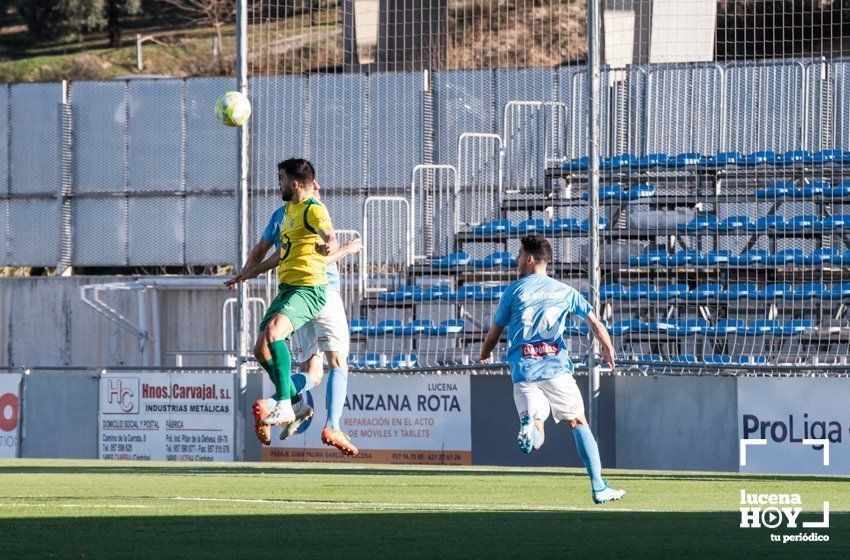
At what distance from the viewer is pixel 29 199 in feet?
90.8

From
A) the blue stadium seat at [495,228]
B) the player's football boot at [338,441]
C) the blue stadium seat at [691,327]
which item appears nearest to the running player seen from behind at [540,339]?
the player's football boot at [338,441]

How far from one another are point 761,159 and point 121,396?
28.5 ft

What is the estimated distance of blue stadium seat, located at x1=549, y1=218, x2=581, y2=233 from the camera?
17.5 meters

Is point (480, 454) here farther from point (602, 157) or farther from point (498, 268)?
point (602, 157)

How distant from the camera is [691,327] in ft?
54.7

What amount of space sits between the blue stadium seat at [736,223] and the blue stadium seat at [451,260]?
3164 mm

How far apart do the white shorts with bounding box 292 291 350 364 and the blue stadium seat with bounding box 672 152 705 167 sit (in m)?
8.93

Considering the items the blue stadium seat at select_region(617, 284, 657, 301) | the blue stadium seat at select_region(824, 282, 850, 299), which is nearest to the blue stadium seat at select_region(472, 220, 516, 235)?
the blue stadium seat at select_region(617, 284, 657, 301)

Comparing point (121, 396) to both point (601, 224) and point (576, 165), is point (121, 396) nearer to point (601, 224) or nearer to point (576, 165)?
point (601, 224)

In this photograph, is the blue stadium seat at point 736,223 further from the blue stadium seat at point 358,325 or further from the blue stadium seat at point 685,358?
the blue stadium seat at point 358,325

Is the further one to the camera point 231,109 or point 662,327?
point 662,327

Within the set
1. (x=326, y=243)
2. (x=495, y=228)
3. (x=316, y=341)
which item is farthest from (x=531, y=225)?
(x=326, y=243)

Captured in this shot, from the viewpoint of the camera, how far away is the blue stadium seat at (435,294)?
59.1 feet

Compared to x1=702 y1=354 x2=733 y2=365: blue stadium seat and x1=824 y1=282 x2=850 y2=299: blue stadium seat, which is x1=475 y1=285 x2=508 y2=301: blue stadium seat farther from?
x1=824 y1=282 x2=850 y2=299: blue stadium seat
